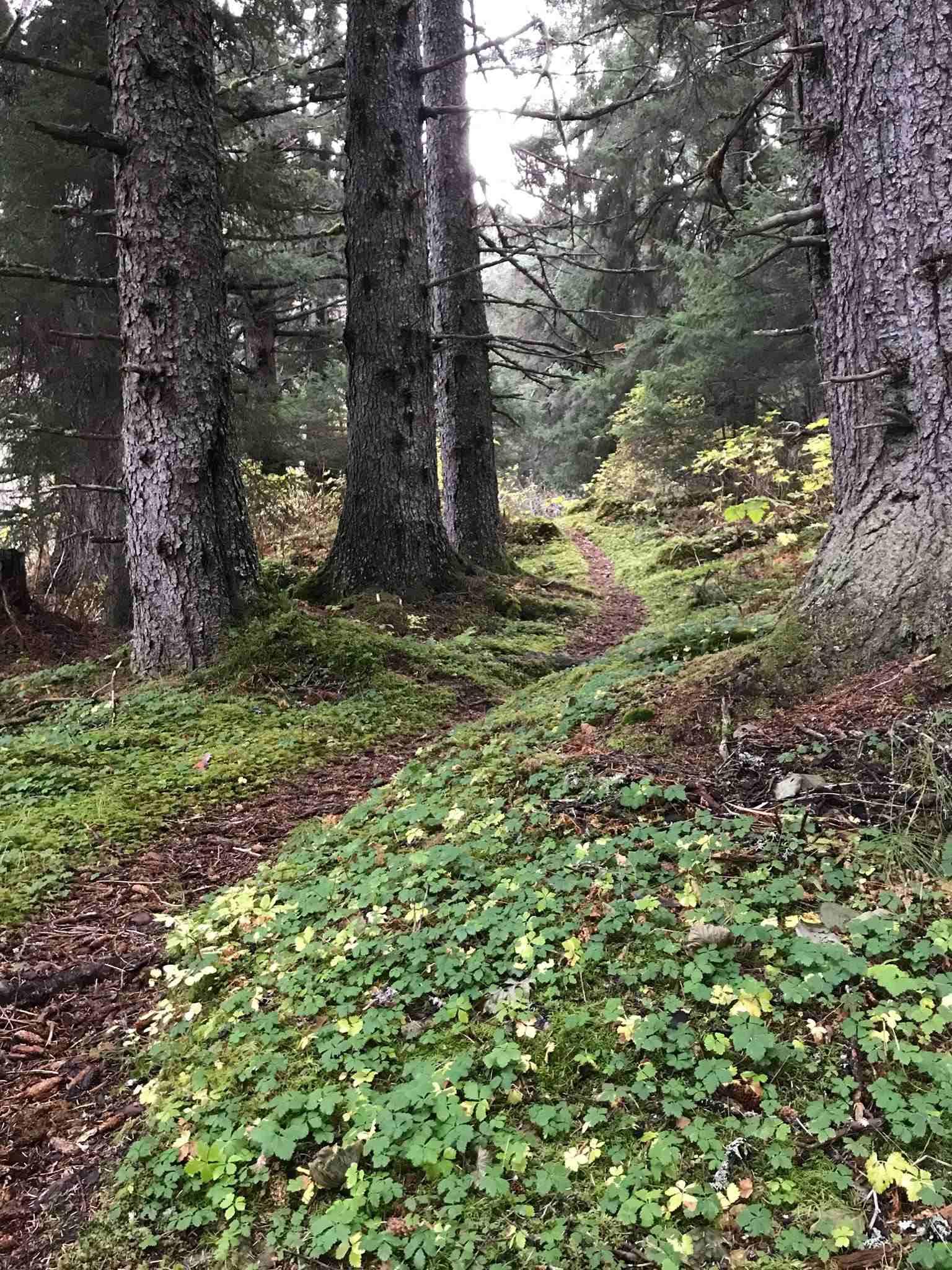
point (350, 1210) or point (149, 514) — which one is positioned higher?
point (149, 514)

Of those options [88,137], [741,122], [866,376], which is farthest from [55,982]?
[88,137]

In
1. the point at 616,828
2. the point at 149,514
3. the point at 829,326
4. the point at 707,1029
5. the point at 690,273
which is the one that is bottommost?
the point at 707,1029

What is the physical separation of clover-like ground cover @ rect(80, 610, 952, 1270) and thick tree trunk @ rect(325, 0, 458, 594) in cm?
493

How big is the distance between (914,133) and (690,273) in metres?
10.3

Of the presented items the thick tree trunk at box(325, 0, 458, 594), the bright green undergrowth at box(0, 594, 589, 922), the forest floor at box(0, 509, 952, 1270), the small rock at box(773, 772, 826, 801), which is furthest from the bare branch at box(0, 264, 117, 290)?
the small rock at box(773, 772, 826, 801)

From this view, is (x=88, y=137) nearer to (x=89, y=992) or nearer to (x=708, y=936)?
(x=89, y=992)

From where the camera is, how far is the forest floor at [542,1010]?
5.78ft

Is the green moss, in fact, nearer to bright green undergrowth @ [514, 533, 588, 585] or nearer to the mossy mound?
bright green undergrowth @ [514, 533, 588, 585]

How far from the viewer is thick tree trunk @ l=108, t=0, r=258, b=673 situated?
228 inches

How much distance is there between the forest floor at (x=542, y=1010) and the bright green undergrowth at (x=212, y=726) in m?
0.21

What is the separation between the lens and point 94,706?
550 centimetres

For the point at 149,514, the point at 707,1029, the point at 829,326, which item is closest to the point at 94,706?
the point at 149,514

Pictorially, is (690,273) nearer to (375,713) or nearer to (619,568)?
(619,568)

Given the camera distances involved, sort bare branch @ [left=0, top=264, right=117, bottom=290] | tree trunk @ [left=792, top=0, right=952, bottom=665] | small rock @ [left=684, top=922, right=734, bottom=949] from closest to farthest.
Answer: small rock @ [left=684, top=922, right=734, bottom=949] → tree trunk @ [left=792, top=0, right=952, bottom=665] → bare branch @ [left=0, top=264, right=117, bottom=290]
